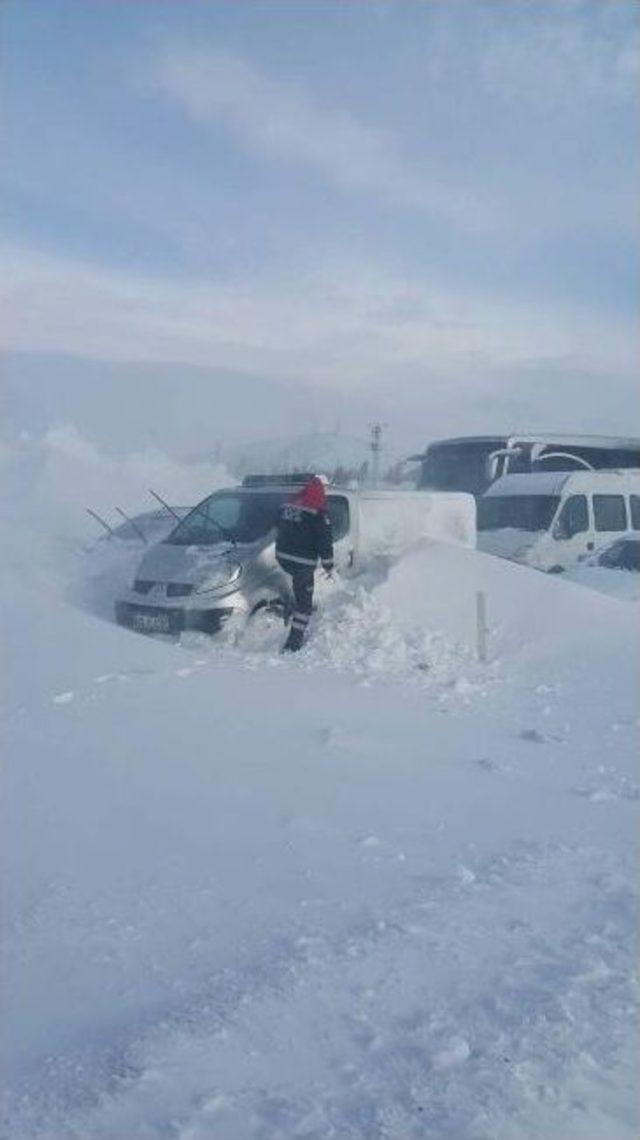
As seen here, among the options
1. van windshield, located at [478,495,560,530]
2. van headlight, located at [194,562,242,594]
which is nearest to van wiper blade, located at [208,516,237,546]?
van headlight, located at [194,562,242,594]

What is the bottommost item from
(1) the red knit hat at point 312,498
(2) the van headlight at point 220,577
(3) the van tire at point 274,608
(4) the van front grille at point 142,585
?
(3) the van tire at point 274,608

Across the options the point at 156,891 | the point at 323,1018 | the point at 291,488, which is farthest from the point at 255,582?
the point at 323,1018

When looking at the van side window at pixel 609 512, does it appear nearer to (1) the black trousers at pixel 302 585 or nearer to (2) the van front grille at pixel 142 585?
(1) the black trousers at pixel 302 585

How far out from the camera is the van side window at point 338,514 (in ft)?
37.3

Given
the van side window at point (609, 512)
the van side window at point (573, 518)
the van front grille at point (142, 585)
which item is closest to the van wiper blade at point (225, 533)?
the van front grille at point (142, 585)

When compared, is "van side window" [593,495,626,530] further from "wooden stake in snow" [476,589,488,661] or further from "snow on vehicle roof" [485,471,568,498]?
"wooden stake in snow" [476,589,488,661]

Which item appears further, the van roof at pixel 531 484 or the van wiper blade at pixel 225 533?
the van roof at pixel 531 484

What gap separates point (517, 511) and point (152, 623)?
883 centimetres

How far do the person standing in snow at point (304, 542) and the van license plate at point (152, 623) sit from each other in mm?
1249

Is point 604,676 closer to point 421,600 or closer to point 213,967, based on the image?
point 421,600

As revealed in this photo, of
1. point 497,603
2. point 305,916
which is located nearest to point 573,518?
point 497,603

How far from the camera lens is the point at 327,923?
399cm

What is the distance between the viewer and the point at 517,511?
17359mm

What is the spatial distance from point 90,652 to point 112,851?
3278mm
